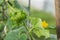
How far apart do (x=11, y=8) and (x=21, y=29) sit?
17cm

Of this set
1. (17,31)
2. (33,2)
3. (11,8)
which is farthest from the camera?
(33,2)

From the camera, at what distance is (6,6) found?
0.94 metres

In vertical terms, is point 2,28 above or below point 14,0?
below

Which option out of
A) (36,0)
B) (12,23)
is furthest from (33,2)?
(12,23)

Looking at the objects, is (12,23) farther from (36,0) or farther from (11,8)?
(36,0)

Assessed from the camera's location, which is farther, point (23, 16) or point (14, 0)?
point (14, 0)

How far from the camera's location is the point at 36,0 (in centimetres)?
219

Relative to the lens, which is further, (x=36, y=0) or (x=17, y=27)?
(x=36, y=0)

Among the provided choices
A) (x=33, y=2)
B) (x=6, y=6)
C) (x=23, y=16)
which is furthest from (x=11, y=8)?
(x=33, y=2)

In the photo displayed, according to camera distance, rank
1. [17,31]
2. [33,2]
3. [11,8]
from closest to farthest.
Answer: [17,31]
[11,8]
[33,2]

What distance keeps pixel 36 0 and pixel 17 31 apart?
1.45 m

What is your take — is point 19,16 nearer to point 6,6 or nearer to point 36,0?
point 6,6

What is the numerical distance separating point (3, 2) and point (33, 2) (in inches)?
47.7

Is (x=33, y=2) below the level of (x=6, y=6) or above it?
below
